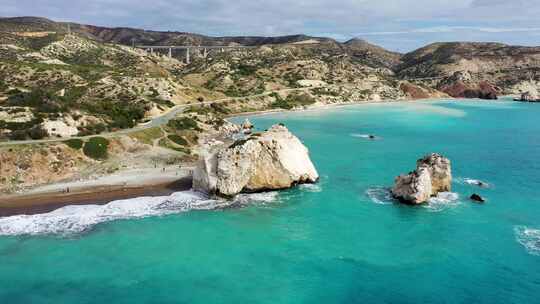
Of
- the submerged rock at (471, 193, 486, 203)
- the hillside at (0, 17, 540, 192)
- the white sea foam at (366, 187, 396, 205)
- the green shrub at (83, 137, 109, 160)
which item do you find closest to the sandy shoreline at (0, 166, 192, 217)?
the hillside at (0, 17, 540, 192)

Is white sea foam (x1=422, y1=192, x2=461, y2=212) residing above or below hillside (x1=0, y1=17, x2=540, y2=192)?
below

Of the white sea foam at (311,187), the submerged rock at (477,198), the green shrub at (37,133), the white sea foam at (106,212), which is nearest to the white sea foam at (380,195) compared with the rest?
the white sea foam at (311,187)

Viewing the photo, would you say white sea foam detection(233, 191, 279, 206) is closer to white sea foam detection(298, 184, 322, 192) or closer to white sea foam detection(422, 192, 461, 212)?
white sea foam detection(298, 184, 322, 192)

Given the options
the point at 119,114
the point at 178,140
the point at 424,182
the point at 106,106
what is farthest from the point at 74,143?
the point at 424,182

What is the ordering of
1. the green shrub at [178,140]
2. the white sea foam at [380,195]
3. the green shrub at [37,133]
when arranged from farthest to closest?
the green shrub at [178,140] < the green shrub at [37,133] < the white sea foam at [380,195]

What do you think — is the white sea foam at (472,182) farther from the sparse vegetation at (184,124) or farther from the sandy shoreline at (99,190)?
the sparse vegetation at (184,124)
